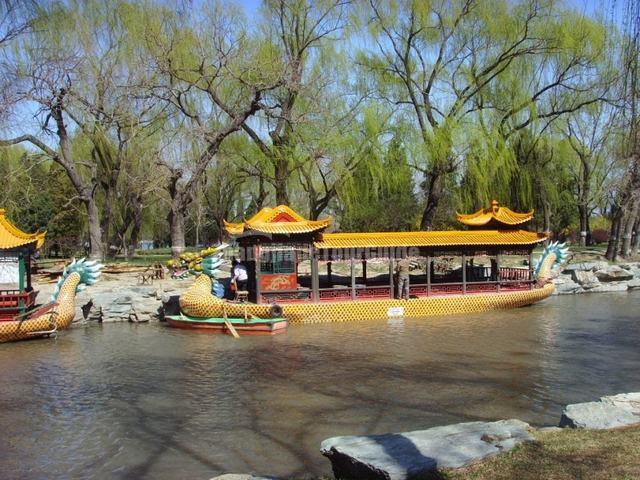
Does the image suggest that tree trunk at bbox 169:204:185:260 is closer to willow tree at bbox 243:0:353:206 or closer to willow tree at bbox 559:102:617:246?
willow tree at bbox 243:0:353:206

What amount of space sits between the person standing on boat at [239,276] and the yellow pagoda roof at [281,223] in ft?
3.53

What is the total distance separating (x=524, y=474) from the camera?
4582mm

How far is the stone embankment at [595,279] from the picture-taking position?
23.5 metres

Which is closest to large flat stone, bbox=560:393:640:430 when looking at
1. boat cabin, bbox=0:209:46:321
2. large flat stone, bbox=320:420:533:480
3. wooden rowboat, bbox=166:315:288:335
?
large flat stone, bbox=320:420:533:480

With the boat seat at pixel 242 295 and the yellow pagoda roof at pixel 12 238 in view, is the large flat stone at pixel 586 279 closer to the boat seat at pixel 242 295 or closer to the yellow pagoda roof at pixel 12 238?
the boat seat at pixel 242 295

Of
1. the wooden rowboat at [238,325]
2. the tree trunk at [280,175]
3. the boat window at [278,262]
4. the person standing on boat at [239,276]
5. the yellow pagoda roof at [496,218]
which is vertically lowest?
the wooden rowboat at [238,325]

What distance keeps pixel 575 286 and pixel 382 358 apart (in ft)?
47.6

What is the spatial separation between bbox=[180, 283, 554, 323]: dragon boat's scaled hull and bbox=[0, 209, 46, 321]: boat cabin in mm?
3839

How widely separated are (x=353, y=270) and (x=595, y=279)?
12.0 m

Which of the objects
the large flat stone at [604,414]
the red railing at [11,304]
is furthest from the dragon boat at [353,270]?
the large flat stone at [604,414]

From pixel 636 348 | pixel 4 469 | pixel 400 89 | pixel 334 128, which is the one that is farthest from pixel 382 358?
pixel 400 89

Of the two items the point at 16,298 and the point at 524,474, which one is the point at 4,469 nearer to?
the point at 524,474

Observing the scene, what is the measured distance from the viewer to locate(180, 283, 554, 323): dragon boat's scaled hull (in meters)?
15.5

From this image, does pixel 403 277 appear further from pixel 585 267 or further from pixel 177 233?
pixel 585 267
